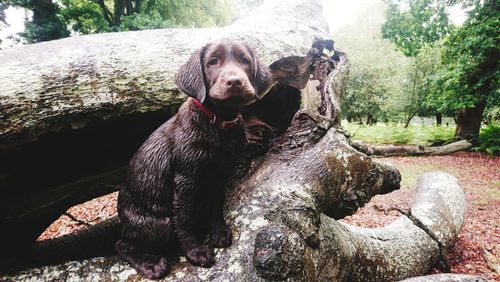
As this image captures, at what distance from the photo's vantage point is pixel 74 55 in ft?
7.77

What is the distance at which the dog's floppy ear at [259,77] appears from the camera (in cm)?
217

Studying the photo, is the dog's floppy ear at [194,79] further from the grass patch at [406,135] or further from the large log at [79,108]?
the grass patch at [406,135]

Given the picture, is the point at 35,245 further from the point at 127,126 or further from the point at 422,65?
the point at 422,65

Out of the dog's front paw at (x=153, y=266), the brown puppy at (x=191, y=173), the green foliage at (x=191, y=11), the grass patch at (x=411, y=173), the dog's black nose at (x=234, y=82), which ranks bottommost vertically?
the grass patch at (x=411, y=173)

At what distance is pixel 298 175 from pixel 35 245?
7.94 feet

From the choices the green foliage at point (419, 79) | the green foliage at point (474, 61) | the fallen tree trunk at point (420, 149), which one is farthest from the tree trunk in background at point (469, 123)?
the green foliage at point (419, 79)

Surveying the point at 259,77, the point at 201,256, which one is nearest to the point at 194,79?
the point at 259,77

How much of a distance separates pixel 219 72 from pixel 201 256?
1.18 metres

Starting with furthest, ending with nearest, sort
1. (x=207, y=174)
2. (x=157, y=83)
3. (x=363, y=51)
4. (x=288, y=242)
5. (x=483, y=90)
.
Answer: (x=363, y=51), (x=483, y=90), (x=157, y=83), (x=207, y=174), (x=288, y=242)

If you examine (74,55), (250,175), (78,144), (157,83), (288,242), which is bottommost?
(288,242)

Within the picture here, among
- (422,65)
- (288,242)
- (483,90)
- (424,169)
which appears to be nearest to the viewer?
(288,242)

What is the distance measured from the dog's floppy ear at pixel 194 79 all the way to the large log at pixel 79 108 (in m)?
0.72

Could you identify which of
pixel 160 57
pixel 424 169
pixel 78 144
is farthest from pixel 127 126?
pixel 424 169

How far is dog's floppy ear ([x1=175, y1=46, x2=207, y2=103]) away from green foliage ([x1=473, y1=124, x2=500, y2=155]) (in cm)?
1613
